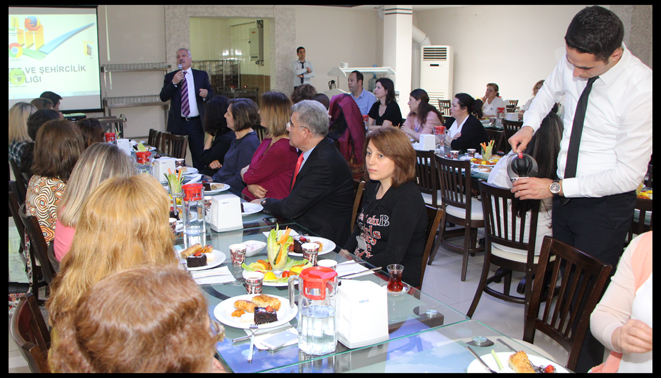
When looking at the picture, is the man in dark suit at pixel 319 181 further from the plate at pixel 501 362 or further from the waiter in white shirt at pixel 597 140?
the plate at pixel 501 362

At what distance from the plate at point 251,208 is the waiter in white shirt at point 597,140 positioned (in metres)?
1.34

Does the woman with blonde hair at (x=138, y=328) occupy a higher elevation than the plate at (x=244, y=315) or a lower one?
higher

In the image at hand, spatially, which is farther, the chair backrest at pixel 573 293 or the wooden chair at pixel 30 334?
the chair backrest at pixel 573 293

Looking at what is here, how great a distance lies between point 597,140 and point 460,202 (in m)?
1.81

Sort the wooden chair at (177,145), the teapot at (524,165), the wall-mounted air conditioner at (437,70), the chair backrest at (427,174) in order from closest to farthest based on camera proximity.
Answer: the teapot at (524,165) < the chair backrest at (427,174) < the wooden chair at (177,145) < the wall-mounted air conditioner at (437,70)

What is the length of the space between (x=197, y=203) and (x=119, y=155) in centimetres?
39

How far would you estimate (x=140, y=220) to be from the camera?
5.02ft

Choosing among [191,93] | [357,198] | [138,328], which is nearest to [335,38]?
[191,93]

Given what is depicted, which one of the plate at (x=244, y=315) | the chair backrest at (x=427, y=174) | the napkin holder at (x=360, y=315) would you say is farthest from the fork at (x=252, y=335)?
the chair backrest at (x=427, y=174)

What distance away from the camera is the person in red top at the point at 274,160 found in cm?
349

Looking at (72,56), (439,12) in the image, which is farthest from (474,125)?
(439,12)

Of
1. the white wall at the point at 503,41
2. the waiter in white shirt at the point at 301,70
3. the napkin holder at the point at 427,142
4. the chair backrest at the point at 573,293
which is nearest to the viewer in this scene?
the chair backrest at the point at 573,293

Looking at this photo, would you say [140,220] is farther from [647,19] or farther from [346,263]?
[647,19]

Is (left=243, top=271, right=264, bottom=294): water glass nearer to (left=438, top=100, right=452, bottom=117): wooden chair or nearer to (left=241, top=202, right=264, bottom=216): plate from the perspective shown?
(left=241, top=202, right=264, bottom=216): plate
